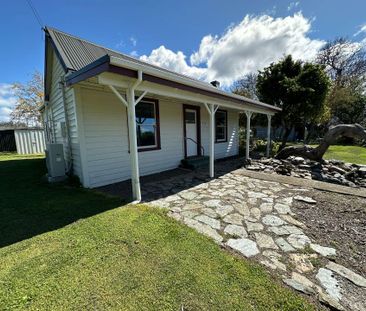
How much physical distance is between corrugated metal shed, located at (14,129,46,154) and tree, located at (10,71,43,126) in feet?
31.5

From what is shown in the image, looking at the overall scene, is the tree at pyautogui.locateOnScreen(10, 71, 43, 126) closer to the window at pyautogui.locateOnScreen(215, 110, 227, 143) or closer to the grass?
the window at pyautogui.locateOnScreen(215, 110, 227, 143)

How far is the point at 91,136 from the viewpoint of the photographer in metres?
4.89

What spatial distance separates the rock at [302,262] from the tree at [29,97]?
88.7ft

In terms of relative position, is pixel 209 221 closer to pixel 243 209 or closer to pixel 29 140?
pixel 243 209

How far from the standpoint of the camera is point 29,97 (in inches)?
865

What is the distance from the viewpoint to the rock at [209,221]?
297 cm

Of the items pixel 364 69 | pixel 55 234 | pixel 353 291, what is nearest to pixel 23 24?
pixel 55 234

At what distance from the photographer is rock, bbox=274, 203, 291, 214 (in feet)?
11.4

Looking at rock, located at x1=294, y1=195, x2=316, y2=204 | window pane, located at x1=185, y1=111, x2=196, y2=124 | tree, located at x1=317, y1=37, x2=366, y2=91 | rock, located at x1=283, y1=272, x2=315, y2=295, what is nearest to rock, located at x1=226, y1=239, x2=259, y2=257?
rock, located at x1=283, y1=272, x2=315, y2=295

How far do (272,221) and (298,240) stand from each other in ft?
1.79

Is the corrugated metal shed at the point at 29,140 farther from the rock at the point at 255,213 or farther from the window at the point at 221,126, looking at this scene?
the rock at the point at 255,213

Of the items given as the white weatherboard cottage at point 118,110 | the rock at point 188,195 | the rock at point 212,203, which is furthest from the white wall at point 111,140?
the rock at point 212,203

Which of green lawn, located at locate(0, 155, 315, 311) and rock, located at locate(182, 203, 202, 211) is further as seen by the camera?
rock, located at locate(182, 203, 202, 211)

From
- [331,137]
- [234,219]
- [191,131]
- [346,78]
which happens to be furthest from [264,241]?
[346,78]
